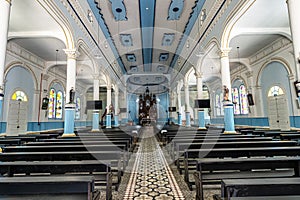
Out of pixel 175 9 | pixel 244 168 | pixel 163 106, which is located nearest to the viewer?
pixel 244 168

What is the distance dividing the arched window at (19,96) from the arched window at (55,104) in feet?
8.17

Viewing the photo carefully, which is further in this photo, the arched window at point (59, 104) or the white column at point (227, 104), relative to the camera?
the arched window at point (59, 104)

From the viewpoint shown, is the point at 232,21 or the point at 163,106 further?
the point at 163,106

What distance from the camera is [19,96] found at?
30.6 feet

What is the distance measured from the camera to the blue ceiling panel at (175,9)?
735 cm

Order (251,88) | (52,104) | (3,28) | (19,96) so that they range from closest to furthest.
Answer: (3,28) → (19,96) → (251,88) → (52,104)

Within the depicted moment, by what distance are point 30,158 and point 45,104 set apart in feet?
28.9

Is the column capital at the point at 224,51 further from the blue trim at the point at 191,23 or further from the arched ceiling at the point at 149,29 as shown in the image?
the blue trim at the point at 191,23

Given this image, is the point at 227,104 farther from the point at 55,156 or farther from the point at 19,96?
the point at 19,96

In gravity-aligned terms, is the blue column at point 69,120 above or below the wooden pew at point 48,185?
above

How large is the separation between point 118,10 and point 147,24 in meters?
1.78

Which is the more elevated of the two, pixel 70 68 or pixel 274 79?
pixel 274 79

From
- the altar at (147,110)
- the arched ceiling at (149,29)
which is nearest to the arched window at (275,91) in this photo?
the arched ceiling at (149,29)

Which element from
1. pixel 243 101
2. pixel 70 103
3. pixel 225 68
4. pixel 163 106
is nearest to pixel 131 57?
pixel 70 103
